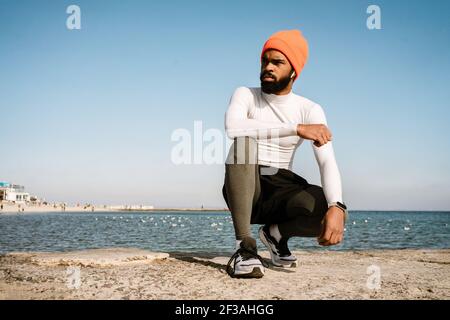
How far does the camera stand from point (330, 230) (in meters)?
2.85

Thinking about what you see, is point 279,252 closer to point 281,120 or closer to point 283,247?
point 283,247

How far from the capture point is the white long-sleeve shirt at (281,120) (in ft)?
9.97

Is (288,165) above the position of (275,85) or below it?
below

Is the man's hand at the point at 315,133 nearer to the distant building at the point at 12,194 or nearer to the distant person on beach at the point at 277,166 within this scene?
the distant person on beach at the point at 277,166

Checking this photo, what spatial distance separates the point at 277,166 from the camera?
339cm

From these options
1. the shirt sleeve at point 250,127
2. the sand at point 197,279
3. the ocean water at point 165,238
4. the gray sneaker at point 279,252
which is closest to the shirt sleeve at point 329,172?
the shirt sleeve at point 250,127

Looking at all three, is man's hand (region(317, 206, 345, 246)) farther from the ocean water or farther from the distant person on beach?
the ocean water

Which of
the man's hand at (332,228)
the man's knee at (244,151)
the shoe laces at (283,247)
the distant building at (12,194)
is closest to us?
the man's hand at (332,228)

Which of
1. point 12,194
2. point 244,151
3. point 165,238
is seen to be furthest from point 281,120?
point 12,194

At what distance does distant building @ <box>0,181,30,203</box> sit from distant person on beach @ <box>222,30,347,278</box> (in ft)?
345

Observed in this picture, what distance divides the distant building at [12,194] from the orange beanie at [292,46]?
10548cm
